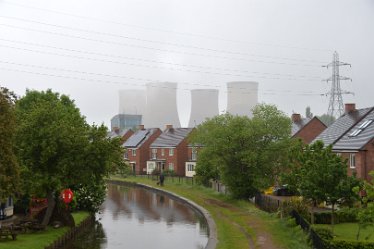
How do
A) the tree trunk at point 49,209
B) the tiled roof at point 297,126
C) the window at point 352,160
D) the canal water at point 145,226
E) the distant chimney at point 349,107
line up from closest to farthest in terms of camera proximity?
the canal water at point 145,226, the tree trunk at point 49,209, the window at point 352,160, the distant chimney at point 349,107, the tiled roof at point 297,126

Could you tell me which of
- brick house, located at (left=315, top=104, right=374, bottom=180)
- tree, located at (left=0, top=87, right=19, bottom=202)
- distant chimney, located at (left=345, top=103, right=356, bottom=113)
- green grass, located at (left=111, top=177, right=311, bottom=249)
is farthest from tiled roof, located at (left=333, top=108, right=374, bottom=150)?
tree, located at (left=0, top=87, right=19, bottom=202)

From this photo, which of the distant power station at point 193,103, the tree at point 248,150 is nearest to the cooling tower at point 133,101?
the distant power station at point 193,103

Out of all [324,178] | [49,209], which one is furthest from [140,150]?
[324,178]

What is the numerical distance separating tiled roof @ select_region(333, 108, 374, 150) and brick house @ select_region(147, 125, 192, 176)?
4247 cm

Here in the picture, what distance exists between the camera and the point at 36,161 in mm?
30719

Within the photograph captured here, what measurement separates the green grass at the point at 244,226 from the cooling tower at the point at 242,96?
57268 millimetres

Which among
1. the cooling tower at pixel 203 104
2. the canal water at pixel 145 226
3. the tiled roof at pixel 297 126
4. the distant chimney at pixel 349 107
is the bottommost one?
the canal water at pixel 145 226

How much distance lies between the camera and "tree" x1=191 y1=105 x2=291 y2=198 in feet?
151

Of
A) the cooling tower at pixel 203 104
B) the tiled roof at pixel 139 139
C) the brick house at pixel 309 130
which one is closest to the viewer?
the brick house at pixel 309 130

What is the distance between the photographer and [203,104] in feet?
394

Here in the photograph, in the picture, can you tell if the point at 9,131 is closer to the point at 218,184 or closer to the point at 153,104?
the point at 218,184

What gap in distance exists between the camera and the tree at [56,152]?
30.0 m

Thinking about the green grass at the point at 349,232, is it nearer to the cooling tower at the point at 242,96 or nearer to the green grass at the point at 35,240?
the green grass at the point at 35,240

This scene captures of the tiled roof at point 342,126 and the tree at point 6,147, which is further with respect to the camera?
the tiled roof at point 342,126
